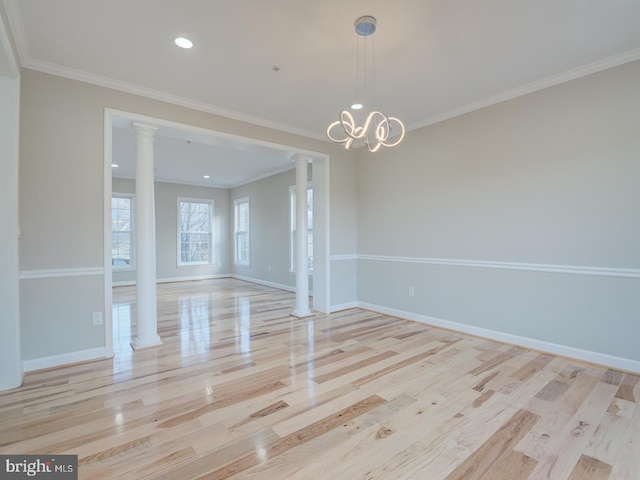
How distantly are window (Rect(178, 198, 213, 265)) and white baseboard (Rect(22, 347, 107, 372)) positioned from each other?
18.3 ft

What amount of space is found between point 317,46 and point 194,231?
7178mm

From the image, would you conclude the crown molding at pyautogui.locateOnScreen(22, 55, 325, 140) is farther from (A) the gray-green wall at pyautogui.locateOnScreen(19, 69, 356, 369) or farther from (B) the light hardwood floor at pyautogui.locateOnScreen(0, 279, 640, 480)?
(B) the light hardwood floor at pyautogui.locateOnScreen(0, 279, 640, 480)

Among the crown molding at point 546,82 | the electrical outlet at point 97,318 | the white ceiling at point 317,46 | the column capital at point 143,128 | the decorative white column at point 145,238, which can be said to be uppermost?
the white ceiling at point 317,46

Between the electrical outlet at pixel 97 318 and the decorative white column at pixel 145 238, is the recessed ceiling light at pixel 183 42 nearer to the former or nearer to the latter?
the decorative white column at pixel 145 238

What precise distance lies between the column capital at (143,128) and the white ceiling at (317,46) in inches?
12.7

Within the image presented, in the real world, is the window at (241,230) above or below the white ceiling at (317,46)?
below

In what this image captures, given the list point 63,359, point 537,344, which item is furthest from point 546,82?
point 63,359

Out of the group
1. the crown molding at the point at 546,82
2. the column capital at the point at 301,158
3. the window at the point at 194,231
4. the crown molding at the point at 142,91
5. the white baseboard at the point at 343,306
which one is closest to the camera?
the crown molding at the point at 546,82

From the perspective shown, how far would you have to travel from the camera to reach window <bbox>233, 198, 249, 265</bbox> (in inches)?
328

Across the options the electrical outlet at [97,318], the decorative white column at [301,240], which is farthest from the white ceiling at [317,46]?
the electrical outlet at [97,318]

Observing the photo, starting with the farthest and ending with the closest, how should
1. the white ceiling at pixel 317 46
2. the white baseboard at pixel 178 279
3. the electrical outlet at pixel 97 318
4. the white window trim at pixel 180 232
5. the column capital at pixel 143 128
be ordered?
the white window trim at pixel 180 232, the white baseboard at pixel 178 279, the column capital at pixel 143 128, the electrical outlet at pixel 97 318, the white ceiling at pixel 317 46

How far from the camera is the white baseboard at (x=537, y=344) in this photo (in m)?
2.67

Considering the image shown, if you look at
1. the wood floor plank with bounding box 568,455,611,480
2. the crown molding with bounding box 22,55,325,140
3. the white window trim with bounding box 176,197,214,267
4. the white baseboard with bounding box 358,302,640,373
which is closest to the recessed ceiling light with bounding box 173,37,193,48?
the crown molding with bounding box 22,55,325,140

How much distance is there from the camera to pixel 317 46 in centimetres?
245
